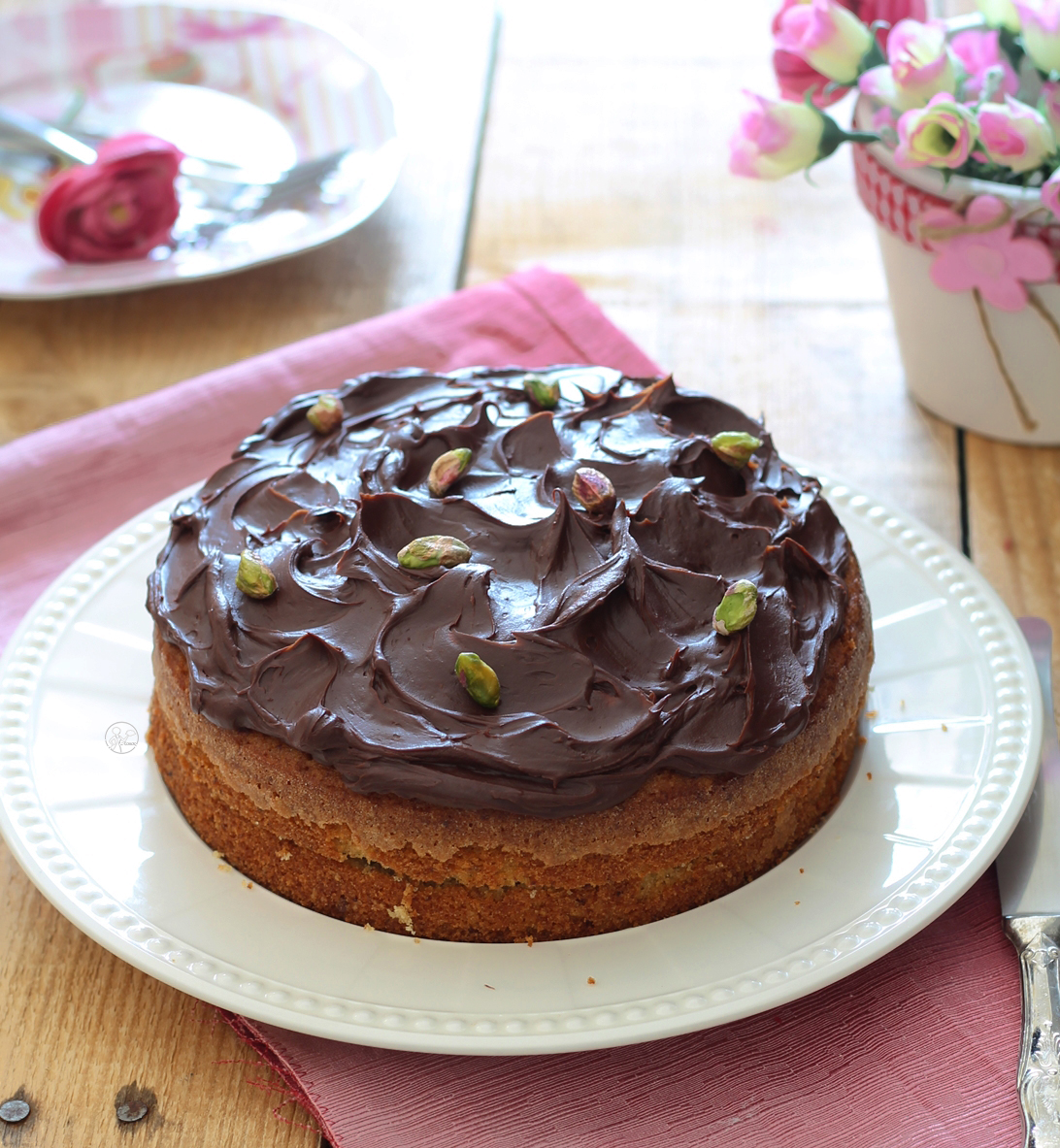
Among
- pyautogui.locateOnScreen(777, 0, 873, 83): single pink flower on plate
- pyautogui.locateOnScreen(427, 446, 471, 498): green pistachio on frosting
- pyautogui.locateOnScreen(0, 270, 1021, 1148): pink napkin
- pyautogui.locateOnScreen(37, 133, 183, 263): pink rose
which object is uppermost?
pyautogui.locateOnScreen(777, 0, 873, 83): single pink flower on plate

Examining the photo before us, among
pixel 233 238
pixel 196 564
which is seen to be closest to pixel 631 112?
pixel 233 238

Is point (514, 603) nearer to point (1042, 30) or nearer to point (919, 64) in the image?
point (919, 64)

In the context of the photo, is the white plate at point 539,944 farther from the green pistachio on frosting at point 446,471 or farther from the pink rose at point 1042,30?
the pink rose at point 1042,30

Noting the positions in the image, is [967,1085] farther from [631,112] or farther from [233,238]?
[631,112]

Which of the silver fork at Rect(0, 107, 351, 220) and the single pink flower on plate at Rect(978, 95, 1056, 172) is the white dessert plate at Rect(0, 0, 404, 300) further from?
the single pink flower on plate at Rect(978, 95, 1056, 172)

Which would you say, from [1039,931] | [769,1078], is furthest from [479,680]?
[1039,931]

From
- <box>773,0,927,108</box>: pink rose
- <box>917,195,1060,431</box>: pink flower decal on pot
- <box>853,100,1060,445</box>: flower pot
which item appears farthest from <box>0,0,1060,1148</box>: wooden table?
<box>773,0,927,108</box>: pink rose
